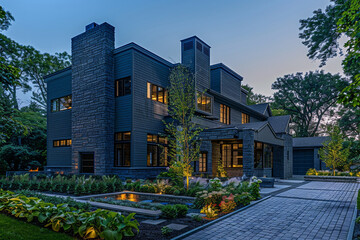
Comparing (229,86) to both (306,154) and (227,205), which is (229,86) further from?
(227,205)

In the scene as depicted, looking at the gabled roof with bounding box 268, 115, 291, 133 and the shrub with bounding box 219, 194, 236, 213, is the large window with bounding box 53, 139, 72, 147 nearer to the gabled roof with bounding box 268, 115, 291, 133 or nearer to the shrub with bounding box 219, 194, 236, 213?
the shrub with bounding box 219, 194, 236, 213

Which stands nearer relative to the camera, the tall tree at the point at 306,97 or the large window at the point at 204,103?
the large window at the point at 204,103

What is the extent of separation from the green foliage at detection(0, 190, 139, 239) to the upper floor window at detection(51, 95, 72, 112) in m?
17.0

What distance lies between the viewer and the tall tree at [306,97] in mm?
43750

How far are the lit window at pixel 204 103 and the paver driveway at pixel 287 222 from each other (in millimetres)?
11006

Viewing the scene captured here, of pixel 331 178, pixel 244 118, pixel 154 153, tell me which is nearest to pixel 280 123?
pixel 244 118

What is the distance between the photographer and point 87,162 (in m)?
19.4

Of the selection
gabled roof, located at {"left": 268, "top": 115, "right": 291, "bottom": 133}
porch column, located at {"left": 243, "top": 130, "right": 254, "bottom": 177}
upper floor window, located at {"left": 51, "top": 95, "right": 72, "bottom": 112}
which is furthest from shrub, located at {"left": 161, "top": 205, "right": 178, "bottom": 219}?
gabled roof, located at {"left": 268, "top": 115, "right": 291, "bottom": 133}

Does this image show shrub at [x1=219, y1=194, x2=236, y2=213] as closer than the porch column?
Yes

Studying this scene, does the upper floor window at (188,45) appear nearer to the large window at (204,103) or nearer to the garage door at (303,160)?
the large window at (204,103)

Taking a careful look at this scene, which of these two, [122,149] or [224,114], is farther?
[224,114]

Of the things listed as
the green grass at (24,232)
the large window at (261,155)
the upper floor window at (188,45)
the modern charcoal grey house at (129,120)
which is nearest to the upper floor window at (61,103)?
the modern charcoal grey house at (129,120)

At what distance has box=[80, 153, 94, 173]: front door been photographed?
19078 millimetres

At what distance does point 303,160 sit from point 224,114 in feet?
43.7
